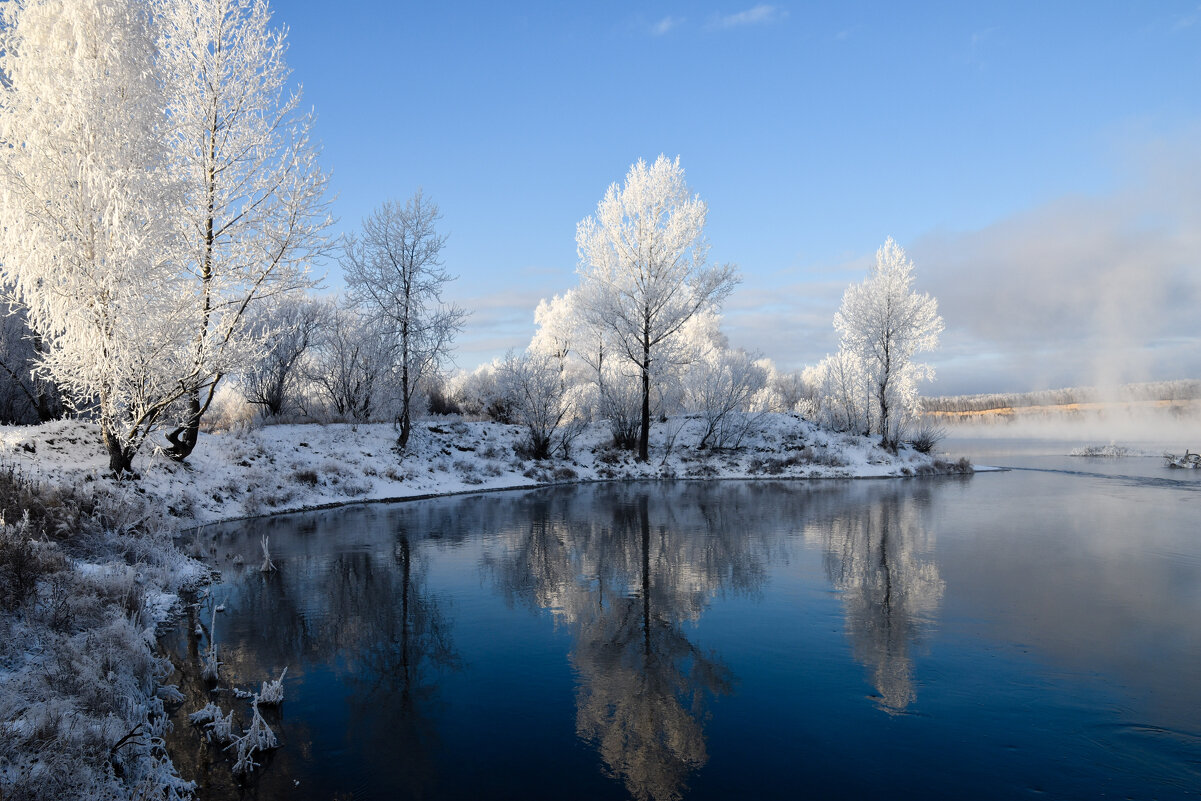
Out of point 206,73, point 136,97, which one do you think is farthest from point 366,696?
point 206,73

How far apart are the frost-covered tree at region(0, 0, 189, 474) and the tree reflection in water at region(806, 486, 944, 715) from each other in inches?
560

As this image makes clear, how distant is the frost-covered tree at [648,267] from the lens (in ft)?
92.1

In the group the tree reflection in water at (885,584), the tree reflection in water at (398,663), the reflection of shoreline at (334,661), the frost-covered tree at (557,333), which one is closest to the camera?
the reflection of shoreline at (334,661)

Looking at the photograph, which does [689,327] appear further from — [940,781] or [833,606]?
[940,781]

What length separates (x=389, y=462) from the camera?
2386cm

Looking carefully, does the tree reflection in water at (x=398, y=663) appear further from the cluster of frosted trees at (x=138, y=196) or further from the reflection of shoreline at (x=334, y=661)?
the cluster of frosted trees at (x=138, y=196)

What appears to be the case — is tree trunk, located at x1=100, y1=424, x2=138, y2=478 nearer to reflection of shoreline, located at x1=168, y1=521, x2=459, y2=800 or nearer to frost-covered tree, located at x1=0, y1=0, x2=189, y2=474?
frost-covered tree, located at x1=0, y1=0, x2=189, y2=474

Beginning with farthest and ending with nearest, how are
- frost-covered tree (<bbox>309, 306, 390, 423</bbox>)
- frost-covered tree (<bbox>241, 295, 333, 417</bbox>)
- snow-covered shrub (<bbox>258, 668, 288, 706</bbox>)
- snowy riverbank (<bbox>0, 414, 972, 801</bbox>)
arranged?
frost-covered tree (<bbox>309, 306, 390, 423</bbox>)
frost-covered tree (<bbox>241, 295, 333, 417</bbox>)
snow-covered shrub (<bbox>258, 668, 288, 706</bbox>)
snowy riverbank (<bbox>0, 414, 972, 801</bbox>)

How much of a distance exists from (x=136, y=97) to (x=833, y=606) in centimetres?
1695

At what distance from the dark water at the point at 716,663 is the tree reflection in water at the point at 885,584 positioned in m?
0.06

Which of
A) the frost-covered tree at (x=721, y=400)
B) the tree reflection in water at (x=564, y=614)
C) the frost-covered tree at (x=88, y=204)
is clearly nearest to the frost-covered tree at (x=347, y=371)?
the tree reflection in water at (x=564, y=614)

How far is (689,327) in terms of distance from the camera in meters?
49.7

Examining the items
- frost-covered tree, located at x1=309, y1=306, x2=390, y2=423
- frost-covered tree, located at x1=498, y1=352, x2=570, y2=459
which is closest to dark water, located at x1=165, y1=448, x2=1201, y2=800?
frost-covered tree, located at x1=498, y1=352, x2=570, y2=459

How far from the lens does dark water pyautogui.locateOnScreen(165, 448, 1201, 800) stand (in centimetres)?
485
